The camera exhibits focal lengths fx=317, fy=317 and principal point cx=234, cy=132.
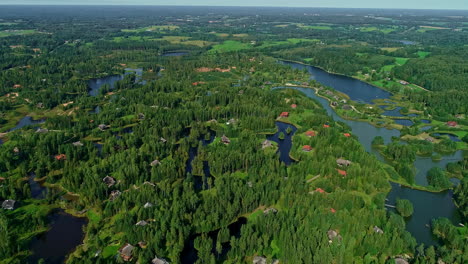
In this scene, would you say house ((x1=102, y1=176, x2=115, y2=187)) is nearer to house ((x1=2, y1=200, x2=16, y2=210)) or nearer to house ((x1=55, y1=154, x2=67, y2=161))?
house ((x1=2, y1=200, x2=16, y2=210))

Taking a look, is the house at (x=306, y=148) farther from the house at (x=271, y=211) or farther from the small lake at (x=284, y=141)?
the house at (x=271, y=211)

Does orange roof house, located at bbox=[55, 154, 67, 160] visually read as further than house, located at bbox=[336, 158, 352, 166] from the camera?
Yes

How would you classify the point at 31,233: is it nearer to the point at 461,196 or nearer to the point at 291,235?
the point at 291,235

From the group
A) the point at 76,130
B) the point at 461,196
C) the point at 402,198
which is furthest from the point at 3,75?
the point at 461,196

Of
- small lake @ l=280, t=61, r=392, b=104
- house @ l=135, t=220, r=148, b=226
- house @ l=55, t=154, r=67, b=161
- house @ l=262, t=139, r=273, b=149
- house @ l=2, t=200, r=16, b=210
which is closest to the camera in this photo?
house @ l=135, t=220, r=148, b=226

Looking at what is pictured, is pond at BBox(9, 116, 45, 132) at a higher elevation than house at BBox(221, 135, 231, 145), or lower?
lower

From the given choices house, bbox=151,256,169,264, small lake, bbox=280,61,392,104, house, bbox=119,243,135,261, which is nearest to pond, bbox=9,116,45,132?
house, bbox=119,243,135,261

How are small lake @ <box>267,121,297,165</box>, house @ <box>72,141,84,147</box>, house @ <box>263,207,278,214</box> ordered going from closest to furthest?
house @ <box>263,207,278,214</box> → house @ <box>72,141,84,147</box> → small lake @ <box>267,121,297,165</box>
